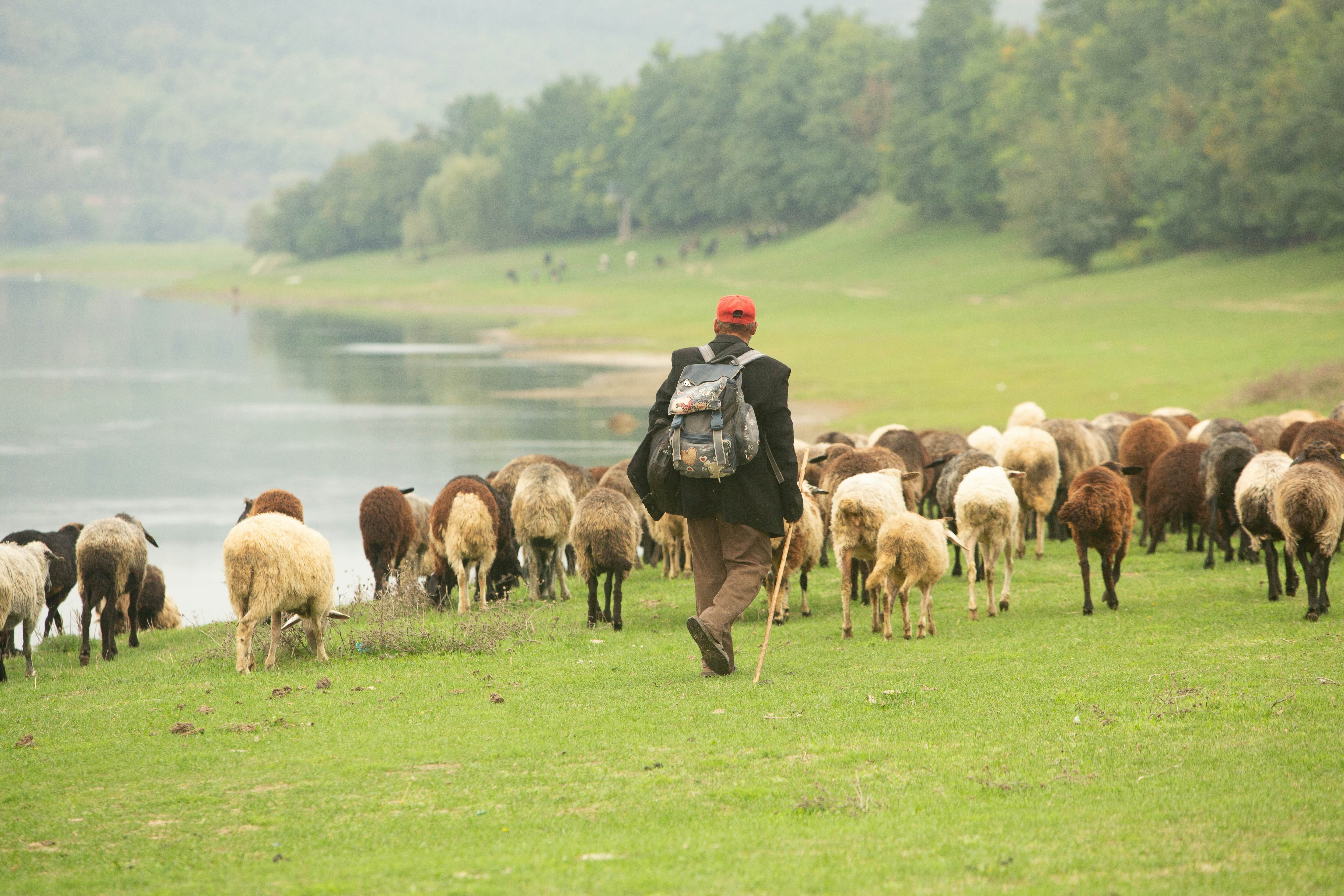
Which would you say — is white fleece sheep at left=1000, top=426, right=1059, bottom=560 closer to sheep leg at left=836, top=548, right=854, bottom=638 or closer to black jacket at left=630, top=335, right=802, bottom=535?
sheep leg at left=836, top=548, right=854, bottom=638

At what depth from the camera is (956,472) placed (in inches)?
541

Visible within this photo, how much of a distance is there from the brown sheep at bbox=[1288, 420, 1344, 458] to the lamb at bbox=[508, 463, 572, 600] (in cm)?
752

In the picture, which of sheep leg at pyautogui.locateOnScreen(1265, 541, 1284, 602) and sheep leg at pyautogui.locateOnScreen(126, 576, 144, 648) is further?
sheep leg at pyautogui.locateOnScreen(126, 576, 144, 648)

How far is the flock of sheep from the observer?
10.3m

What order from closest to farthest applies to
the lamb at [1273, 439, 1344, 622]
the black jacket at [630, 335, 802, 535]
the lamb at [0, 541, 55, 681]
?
the black jacket at [630, 335, 802, 535] → the lamb at [0, 541, 55, 681] → the lamb at [1273, 439, 1344, 622]

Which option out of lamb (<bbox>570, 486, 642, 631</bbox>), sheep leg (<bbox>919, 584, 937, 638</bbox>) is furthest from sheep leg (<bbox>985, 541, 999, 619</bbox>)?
lamb (<bbox>570, 486, 642, 631</bbox>)

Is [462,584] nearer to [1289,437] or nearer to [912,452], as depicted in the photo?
[912,452]

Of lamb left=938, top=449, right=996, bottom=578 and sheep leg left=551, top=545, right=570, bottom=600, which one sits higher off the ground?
lamb left=938, top=449, right=996, bottom=578

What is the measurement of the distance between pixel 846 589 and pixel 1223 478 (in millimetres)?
4821

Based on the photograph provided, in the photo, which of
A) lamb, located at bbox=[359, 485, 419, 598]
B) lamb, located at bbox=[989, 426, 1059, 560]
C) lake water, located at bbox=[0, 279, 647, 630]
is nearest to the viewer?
lamb, located at bbox=[359, 485, 419, 598]

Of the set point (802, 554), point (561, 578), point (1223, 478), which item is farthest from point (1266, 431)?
point (561, 578)

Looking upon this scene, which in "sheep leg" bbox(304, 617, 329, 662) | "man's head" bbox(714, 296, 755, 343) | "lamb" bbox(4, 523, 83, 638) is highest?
"man's head" bbox(714, 296, 755, 343)

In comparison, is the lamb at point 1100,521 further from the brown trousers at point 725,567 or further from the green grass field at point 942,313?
the green grass field at point 942,313

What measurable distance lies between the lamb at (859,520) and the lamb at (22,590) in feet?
20.9
